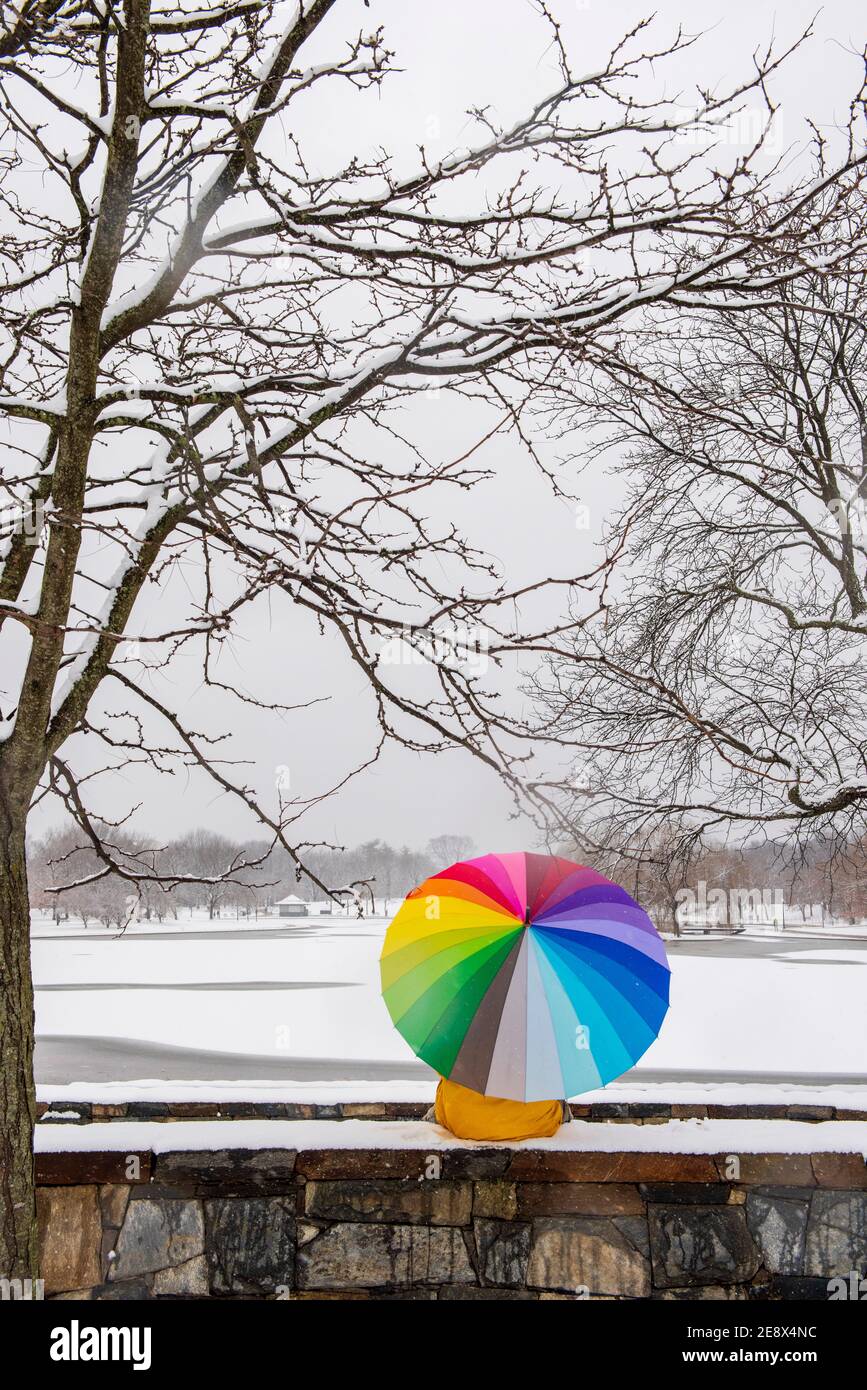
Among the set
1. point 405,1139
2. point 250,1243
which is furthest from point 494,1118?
point 250,1243

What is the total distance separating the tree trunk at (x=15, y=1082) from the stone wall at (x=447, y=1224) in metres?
0.54

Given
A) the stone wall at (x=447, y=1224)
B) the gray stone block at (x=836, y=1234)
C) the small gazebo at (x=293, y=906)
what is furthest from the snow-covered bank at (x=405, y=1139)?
the small gazebo at (x=293, y=906)

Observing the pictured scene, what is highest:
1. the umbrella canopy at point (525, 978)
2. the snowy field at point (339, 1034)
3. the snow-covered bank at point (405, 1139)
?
the umbrella canopy at point (525, 978)

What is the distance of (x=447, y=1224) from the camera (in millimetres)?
3609

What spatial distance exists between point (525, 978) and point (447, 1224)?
3.08ft

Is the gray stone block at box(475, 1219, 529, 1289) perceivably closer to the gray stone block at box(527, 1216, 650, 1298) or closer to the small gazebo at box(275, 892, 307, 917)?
the gray stone block at box(527, 1216, 650, 1298)

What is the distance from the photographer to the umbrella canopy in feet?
11.5

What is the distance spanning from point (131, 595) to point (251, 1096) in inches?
95.9

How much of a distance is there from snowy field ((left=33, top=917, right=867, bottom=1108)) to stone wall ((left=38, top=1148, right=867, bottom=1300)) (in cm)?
99

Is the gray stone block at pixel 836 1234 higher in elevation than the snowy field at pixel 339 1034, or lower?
higher

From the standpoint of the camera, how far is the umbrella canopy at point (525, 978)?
11.5 ft

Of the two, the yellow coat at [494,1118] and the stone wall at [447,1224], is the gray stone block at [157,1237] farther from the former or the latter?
the yellow coat at [494,1118]

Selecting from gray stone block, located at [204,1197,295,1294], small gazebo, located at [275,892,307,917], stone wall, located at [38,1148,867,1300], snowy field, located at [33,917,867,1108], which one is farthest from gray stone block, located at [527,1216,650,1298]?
small gazebo, located at [275,892,307,917]

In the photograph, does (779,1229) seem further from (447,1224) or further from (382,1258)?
(382,1258)
